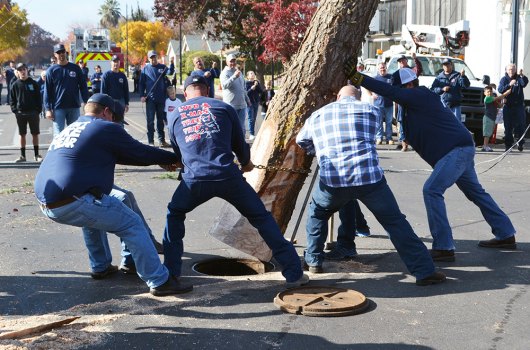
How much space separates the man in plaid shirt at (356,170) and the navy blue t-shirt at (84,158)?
1498mm

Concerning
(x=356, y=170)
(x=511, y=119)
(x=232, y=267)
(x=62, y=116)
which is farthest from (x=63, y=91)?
(x=511, y=119)

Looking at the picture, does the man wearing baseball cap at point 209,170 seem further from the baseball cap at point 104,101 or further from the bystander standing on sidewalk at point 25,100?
the bystander standing on sidewalk at point 25,100

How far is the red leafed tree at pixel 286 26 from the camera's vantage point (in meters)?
30.6

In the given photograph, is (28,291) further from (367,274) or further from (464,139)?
(464,139)

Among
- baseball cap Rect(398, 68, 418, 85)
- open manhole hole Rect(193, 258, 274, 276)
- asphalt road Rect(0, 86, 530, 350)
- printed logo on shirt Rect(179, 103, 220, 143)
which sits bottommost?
open manhole hole Rect(193, 258, 274, 276)

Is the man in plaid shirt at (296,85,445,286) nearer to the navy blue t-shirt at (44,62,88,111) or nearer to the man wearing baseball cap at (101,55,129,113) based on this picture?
the navy blue t-shirt at (44,62,88,111)

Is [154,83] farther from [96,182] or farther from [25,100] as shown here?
[96,182]

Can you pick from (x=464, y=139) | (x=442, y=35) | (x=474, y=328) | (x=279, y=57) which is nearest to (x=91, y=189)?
(x=474, y=328)

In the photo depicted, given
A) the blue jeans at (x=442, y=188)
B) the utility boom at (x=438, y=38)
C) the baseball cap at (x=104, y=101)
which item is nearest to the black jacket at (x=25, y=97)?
the baseball cap at (x=104, y=101)

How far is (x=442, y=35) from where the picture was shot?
23.9 m

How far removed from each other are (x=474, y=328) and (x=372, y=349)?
34.6 inches

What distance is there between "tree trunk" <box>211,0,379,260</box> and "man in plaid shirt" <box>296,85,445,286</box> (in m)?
0.63

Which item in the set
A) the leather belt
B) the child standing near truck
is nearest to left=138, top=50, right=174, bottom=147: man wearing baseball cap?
the child standing near truck

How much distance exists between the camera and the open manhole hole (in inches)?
298
